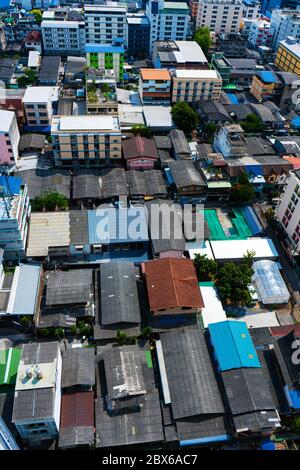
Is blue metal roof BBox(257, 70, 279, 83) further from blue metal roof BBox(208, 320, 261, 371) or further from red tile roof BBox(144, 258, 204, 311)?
blue metal roof BBox(208, 320, 261, 371)

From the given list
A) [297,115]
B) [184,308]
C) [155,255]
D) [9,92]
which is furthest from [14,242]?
[297,115]

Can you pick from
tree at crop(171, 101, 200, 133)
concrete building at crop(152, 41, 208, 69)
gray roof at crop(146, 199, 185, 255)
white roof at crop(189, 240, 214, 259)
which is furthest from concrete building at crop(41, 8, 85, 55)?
white roof at crop(189, 240, 214, 259)

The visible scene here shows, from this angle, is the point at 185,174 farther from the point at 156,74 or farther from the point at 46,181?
the point at 156,74

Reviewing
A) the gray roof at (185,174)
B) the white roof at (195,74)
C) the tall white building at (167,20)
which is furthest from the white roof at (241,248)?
the tall white building at (167,20)

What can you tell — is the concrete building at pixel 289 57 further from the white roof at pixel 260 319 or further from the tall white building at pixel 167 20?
the white roof at pixel 260 319

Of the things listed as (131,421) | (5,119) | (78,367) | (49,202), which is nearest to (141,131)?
(5,119)

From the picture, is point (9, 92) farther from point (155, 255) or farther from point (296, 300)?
point (296, 300)
